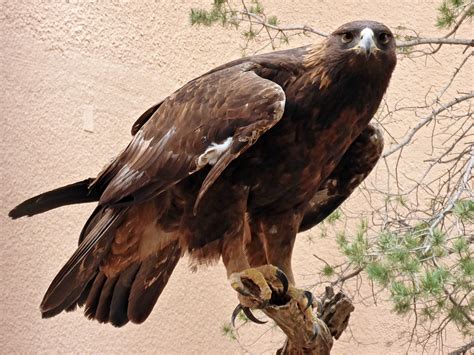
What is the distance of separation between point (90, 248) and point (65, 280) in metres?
0.13

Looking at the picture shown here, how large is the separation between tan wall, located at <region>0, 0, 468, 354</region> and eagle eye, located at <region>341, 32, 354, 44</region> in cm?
199

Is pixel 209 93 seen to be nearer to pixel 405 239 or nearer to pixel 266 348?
pixel 405 239

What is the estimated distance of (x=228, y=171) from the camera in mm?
2666

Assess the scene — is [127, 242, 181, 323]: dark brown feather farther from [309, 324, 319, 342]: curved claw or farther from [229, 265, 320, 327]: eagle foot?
[309, 324, 319, 342]: curved claw

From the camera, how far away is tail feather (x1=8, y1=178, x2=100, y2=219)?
8.97 ft

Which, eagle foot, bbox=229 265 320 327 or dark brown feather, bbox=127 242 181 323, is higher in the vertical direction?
eagle foot, bbox=229 265 320 327

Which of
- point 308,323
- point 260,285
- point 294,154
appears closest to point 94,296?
point 260,285

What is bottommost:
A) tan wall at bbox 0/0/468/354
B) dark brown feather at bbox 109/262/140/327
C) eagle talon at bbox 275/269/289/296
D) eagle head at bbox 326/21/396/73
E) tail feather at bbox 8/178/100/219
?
tan wall at bbox 0/0/468/354

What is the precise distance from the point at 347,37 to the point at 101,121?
2.10 meters

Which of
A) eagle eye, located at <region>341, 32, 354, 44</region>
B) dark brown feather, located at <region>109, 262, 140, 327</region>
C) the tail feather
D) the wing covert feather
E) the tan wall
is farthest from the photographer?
the tan wall

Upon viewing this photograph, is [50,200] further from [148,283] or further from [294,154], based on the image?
[294,154]

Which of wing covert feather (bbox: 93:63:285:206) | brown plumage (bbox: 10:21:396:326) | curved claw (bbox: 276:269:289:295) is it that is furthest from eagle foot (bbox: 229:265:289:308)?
wing covert feather (bbox: 93:63:285:206)

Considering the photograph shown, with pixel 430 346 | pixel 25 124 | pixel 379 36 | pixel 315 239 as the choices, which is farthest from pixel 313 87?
pixel 430 346

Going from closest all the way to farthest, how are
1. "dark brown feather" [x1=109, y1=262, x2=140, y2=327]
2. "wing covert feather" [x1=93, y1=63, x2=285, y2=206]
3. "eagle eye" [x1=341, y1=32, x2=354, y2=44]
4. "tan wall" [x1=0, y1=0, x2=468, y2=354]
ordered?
1. "wing covert feather" [x1=93, y1=63, x2=285, y2=206]
2. "eagle eye" [x1=341, y1=32, x2=354, y2=44]
3. "dark brown feather" [x1=109, y1=262, x2=140, y2=327]
4. "tan wall" [x1=0, y1=0, x2=468, y2=354]
